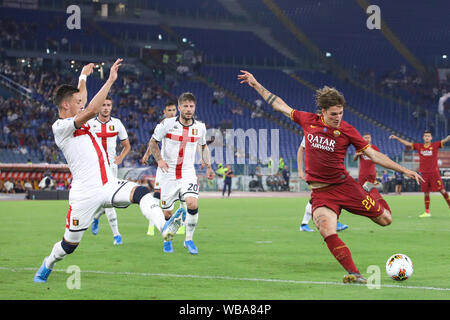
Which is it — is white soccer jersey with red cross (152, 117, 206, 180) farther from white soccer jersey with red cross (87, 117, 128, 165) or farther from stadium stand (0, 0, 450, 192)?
stadium stand (0, 0, 450, 192)

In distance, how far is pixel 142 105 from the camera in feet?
163

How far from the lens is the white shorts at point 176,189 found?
11.8 meters

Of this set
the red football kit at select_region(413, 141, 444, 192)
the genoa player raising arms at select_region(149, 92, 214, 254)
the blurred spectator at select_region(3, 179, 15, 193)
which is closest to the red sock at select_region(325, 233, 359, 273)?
the genoa player raising arms at select_region(149, 92, 214, 254)

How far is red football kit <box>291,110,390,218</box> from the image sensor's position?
8.46 m

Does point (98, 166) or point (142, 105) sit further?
point (142, 105)

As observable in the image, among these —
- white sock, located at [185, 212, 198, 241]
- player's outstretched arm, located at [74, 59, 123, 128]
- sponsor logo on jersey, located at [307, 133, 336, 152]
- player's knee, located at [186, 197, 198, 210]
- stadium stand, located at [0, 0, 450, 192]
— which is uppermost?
stadium stand, located at [0, 0, 450, 192]

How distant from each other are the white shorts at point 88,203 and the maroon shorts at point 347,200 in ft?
7.36

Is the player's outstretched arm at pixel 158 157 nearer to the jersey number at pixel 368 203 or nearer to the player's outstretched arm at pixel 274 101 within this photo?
the player's outstretched arm at pixel 274 101

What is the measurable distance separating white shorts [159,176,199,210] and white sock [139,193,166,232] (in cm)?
399

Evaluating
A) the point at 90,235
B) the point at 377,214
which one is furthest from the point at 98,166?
the point at 90,235

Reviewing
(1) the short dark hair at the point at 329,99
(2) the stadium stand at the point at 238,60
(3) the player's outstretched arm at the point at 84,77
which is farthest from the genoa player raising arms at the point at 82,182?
(2) the stadium stand at the point at 238,60
